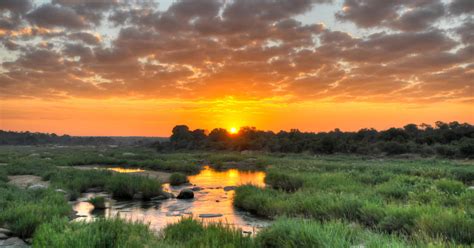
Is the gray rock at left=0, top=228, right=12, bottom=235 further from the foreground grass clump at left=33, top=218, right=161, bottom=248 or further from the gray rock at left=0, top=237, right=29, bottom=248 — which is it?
the foreground grass clump at left=33, top=218, right=161, bottom=248

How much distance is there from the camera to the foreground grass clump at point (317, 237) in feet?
25.8

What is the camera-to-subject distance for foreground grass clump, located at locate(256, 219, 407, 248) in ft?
25.8

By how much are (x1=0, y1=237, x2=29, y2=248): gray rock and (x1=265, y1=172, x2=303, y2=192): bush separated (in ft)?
Result: 59.7

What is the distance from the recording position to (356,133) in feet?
314

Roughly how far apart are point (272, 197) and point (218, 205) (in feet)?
12.2

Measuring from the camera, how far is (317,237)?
8.44 meters

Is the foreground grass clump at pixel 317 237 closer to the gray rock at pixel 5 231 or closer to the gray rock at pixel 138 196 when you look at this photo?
the gray rock at pixel 5 231

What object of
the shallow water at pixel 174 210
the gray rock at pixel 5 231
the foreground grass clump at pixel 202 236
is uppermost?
the foreground grass clump at pixel 202 236

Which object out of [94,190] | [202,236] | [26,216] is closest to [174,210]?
[26,216]

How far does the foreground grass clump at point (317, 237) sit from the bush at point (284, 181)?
1574 cm

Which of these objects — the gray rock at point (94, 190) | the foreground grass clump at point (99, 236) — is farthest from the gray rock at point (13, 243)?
the gray rock at point (94, 190)

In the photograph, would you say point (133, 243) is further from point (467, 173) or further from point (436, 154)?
point (436, 154)

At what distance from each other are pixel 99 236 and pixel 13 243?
14.1 feet

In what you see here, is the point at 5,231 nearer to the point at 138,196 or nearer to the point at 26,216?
the point at 26,216
